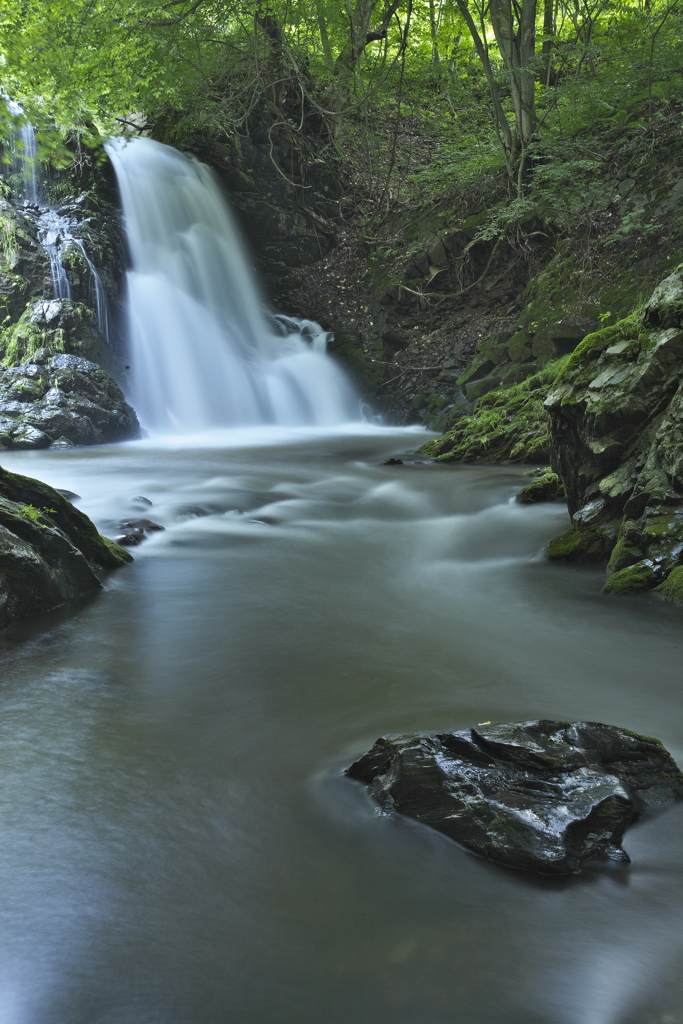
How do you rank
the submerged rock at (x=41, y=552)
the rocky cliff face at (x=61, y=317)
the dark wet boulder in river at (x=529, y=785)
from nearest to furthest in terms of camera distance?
the dark wet boulder in river at (x=529, y=785) → the submerged rock at (x=41, y=552) → the rocky cliff face at (x=61, y=317)

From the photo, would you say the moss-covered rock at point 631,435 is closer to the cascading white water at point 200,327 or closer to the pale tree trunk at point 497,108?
the pale tree trunk at point 497,108

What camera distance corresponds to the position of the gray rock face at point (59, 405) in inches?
460

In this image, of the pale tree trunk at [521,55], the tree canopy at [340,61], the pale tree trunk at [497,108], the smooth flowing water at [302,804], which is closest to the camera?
the smooth flowing water at [302,804]

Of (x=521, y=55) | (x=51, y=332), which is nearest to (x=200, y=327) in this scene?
(x=51, y=332)

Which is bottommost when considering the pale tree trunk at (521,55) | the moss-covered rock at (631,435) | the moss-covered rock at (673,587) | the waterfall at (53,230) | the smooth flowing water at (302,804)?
the smooth flowing water at (302,804)

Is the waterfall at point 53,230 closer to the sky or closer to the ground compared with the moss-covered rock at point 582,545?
closer to the sky

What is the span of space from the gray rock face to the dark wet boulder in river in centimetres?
1046

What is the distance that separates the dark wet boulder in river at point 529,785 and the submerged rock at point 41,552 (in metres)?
2.66

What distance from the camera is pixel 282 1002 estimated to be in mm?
1820

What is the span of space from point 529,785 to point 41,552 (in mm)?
3668

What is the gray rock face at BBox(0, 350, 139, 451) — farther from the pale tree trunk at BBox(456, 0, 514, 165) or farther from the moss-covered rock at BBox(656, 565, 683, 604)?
the moss-covered rock at BBox(656, 565, 683, 604)

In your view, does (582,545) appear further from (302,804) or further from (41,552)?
(41,552)

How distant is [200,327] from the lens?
14820 mm

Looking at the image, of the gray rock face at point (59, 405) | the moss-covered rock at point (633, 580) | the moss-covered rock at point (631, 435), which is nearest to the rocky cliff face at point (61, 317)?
the gray rock face at point (59, 405)
